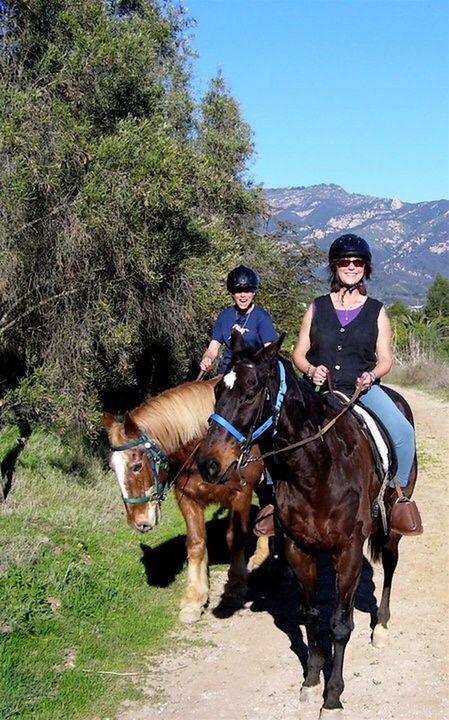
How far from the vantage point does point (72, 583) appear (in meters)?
6.13

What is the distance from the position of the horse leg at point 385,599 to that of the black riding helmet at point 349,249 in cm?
233

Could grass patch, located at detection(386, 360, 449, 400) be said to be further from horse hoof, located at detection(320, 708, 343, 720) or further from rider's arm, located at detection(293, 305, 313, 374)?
horse hoof, located at detection(320, 708, 343, 720)

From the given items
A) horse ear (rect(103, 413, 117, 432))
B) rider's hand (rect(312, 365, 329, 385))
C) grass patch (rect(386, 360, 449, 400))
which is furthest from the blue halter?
grass patch (rect(386, 360, 449, 400))

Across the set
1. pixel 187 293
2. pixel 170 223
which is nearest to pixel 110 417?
pixel 170 223

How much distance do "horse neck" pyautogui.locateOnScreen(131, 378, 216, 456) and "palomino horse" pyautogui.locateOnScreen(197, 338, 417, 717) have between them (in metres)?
1.60

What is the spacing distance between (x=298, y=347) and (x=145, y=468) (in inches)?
63.1

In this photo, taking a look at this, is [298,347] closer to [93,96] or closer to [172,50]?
[93,96]

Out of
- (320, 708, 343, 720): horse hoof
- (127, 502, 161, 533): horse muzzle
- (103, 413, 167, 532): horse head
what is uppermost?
(103, 413, 167, 532): horse head

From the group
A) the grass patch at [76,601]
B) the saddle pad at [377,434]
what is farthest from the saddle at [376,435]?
the grass patch at [76,601]

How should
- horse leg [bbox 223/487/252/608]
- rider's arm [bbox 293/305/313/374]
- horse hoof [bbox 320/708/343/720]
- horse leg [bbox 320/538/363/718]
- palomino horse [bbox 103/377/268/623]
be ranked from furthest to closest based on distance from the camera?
horse leg [bbox 223/487/252/608], palomino horse [bbox 103/377/268/623], rider's arm [bbox 293/305/313/374], horse leg [bbox 320/538/363/718], horse hoof [bbox 320/708/343/720]

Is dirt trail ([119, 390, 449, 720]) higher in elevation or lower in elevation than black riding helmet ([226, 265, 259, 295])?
lower

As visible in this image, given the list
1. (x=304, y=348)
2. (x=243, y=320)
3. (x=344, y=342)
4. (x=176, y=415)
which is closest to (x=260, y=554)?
(x=176, y=415)

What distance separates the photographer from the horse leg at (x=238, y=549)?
6.33 meters

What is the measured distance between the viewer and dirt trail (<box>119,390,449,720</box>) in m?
4.48
